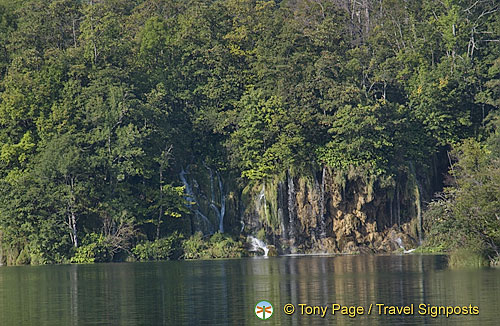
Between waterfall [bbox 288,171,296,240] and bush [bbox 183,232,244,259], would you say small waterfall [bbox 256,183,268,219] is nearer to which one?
waterfall [bbox 288,171,296,240]

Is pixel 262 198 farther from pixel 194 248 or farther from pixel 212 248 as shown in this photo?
pixel 194 248

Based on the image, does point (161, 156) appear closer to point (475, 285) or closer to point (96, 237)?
point (96, 237)

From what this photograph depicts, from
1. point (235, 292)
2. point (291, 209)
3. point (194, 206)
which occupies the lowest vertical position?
point (235, 292)

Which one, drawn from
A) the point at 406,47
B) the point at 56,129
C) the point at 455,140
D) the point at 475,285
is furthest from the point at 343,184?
the point at 475,285

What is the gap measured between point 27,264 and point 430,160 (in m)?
31.6

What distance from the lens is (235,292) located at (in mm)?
41969

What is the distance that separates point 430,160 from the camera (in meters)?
80.3

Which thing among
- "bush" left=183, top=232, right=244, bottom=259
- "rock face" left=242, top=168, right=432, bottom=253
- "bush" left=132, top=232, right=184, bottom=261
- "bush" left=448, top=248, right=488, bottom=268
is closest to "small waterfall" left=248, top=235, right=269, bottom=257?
"rock face" left=242, top=168, right=432, bottom=253

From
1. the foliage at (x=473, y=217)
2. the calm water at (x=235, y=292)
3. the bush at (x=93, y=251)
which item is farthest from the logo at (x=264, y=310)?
the bush at (x=93, y=251)

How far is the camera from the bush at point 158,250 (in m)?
74.2

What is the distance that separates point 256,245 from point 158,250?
7589mm

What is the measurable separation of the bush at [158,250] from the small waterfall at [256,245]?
541 cm

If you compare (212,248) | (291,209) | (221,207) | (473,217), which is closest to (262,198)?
(291,209)

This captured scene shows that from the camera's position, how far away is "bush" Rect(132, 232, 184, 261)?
243 feet
